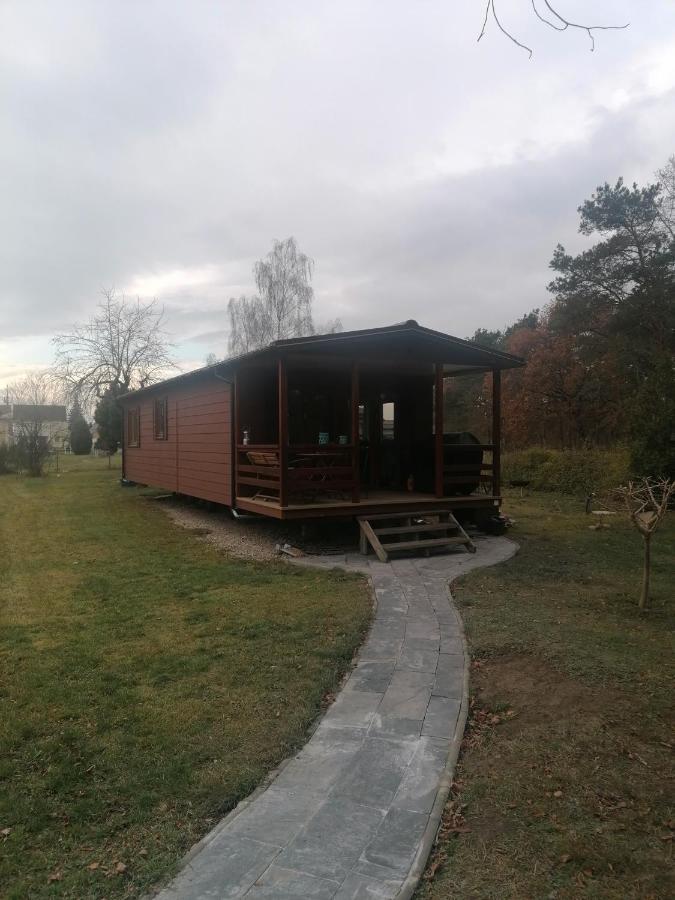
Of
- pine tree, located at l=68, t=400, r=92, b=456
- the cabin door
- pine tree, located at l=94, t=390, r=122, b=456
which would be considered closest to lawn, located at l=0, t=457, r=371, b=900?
the cabin door

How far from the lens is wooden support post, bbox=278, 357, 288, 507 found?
7941 mm

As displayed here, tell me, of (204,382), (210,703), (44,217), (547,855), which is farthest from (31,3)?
(204,382)

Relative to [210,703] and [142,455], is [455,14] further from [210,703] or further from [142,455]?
[142,455]

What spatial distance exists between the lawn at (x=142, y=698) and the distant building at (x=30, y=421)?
18.1 meters

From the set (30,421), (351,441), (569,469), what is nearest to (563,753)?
(351,441)

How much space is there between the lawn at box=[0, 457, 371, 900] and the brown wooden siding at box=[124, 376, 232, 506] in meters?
3.23

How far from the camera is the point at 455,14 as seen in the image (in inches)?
107

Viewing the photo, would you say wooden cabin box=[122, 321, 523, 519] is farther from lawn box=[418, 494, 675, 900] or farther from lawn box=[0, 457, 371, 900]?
lawn box=[418, 494, 675, 900]

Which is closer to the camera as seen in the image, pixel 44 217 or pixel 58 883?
pixel 58 883

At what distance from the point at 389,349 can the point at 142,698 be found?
6323mm

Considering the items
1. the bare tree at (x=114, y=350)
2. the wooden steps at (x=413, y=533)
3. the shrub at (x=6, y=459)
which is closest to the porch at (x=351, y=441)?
the wooden steps at (x=413, y=533)

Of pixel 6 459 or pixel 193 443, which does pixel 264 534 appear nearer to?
pixel 193 443

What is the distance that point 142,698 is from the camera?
354 centimetres

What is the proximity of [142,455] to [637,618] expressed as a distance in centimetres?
1355
